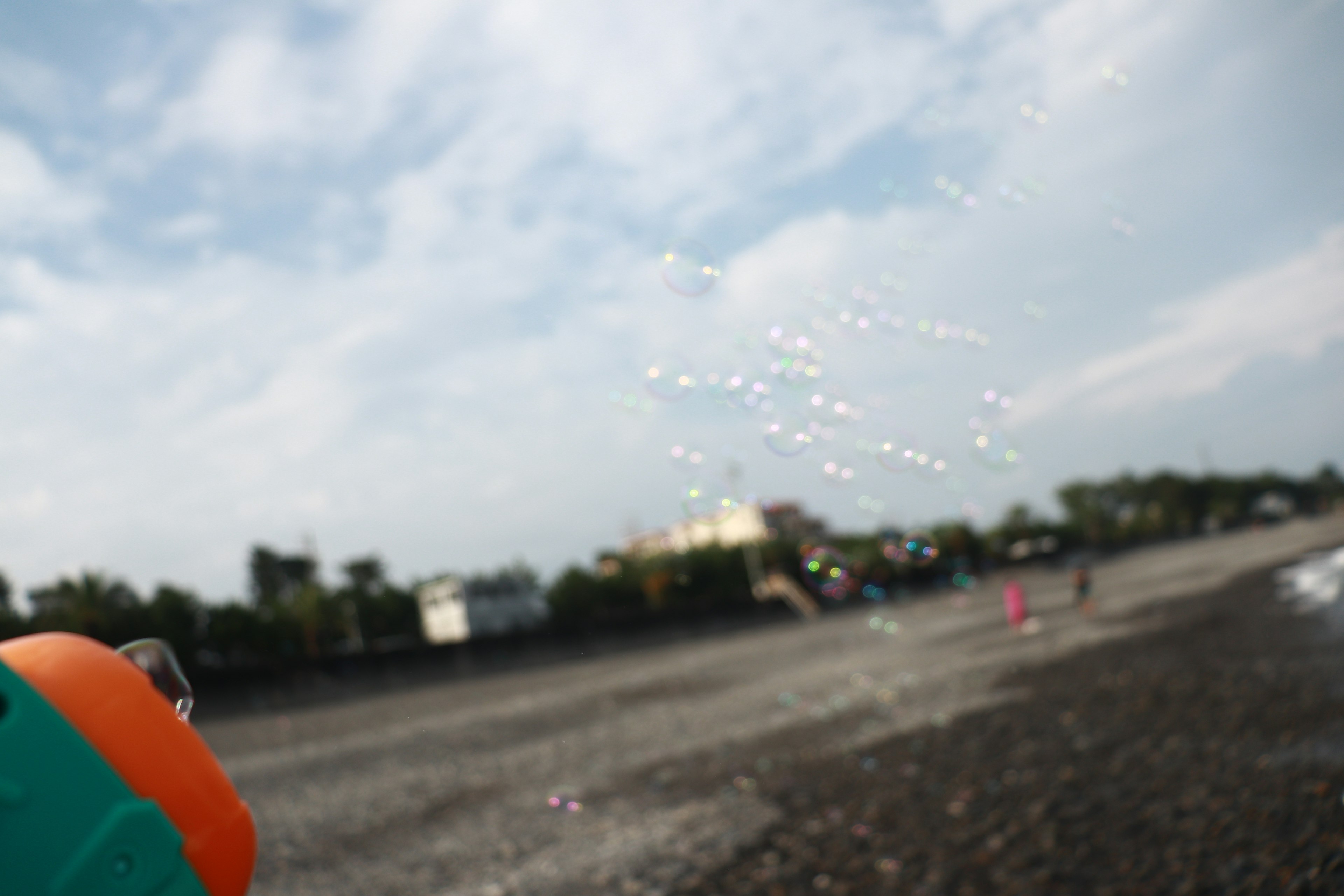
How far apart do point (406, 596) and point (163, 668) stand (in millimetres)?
30595

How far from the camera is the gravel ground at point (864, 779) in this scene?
5.38m

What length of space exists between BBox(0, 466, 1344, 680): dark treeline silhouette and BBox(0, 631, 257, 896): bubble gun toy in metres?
9.47

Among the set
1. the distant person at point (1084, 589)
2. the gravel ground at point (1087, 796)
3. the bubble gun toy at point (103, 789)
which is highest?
the bubble gun toy at point (103, 789)

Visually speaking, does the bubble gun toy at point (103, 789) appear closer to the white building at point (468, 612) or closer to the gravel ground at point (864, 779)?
the gravel ground at point (864, 779)

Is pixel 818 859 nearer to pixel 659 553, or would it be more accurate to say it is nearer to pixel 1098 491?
pixel 659 553

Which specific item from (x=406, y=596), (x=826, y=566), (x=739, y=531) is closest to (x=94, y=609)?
(x=406, y=596)

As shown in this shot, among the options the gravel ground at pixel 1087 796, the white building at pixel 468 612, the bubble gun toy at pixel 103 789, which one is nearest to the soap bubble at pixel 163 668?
the bubble gun toy at pixel 103 789

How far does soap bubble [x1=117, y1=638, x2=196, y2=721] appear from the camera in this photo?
1703mm

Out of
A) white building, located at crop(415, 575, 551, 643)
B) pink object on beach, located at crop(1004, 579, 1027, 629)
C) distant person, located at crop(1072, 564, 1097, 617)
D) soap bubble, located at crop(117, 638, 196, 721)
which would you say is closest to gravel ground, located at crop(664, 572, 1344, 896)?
soap bubble, located at crop(117, 638, 196, 721)

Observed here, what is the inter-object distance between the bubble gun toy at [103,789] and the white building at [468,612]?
29.7 metres

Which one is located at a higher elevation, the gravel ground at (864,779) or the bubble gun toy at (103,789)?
the bubble gun toy at (103,789)

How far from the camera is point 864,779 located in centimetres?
777

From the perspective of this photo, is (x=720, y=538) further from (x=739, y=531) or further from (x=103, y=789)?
(x=103, y=789)

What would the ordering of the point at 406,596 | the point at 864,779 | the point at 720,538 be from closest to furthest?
the point at 864,779 < the point at 406,596 < the point at 720,538
